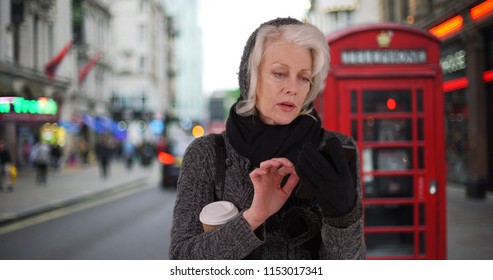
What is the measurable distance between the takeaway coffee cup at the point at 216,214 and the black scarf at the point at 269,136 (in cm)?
17

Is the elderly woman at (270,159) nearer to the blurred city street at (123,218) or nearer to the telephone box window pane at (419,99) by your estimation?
the blurred city street at (123,218)

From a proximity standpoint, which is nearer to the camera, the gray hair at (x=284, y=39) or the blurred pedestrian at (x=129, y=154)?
the gray hair at (x=284, y=39)

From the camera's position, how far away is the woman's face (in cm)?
134

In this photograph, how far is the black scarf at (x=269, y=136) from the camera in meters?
1.30

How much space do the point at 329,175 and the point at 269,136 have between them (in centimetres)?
24

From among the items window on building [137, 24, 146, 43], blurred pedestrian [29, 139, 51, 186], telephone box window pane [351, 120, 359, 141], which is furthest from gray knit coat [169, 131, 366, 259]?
blurred pedestrian [29, 139, 51, 186]

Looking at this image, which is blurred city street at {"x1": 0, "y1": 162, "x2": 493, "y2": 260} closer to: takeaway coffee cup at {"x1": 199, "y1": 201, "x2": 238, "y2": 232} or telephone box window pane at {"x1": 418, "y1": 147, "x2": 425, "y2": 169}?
telephone box window pane at {"x1": 418, "y1": 147, "x2": 425, "y2": 169}

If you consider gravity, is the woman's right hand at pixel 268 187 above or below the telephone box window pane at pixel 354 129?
below

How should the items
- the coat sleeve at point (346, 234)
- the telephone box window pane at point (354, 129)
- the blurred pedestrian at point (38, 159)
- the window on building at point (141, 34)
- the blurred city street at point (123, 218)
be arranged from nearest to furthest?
1. the coat sleeve at point (346, 234)
2. the blurred city street at point (123, 218)
3. the telephone box window pane at point (354, 129)
4. the window on building at point (141, 34)
5. the blurred pedestrian at point (38, 159)

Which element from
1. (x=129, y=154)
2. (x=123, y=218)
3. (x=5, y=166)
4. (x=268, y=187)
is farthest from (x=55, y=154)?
(x=268, y=187)

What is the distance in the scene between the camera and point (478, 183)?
3.87 meters

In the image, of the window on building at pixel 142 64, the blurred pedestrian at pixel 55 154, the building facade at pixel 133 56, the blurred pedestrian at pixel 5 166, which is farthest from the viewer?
the blurred pedestrian at pixel 55 154

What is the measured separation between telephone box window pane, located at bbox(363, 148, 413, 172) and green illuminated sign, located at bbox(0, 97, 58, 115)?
2.55m

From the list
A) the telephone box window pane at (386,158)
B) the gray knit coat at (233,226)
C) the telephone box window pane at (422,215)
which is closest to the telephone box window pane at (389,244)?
the telephone box window pane at (422,215)
